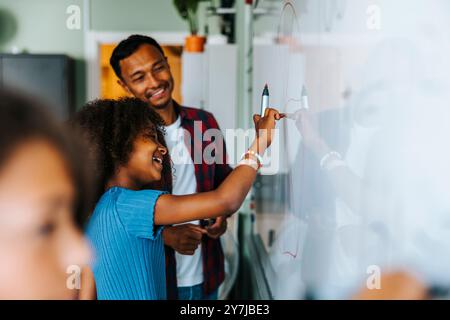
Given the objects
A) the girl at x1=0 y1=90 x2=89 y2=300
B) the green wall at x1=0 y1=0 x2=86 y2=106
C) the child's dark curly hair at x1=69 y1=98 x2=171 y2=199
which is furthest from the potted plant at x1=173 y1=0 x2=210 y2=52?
the girl at x1=0 y1=90 x2=89 y2=300

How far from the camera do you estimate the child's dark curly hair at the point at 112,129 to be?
30.9 inches

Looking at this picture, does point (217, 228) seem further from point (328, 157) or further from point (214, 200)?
point (328, 157)

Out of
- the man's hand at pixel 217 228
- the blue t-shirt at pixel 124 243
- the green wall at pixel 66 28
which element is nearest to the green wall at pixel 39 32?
the green wall at pixel 66 28

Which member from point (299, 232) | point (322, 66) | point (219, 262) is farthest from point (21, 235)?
point (219, 262)

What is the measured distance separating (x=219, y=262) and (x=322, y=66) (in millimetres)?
813

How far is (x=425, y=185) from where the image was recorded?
0.35 meters

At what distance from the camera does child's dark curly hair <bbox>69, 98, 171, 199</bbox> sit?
784 mm

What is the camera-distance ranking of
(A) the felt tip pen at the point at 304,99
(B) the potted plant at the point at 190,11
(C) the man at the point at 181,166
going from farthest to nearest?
(B) the potted plant at the point at 190,11, (C) the man at the point at 181,166, (A) the felt tip pen at the point at 304,99

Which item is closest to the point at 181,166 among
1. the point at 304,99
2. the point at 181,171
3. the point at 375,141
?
the point at 181,171

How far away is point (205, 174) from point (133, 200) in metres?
0.43

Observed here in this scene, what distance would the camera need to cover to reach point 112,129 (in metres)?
0.80

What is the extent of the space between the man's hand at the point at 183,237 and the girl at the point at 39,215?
73 cm

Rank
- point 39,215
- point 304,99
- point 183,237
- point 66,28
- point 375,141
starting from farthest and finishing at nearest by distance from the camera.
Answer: point 66,28 → point 183,237 → point 304,99 → point 375,141 → point 39,215

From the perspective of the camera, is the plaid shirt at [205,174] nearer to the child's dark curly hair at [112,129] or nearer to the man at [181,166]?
the man at [181,166]
